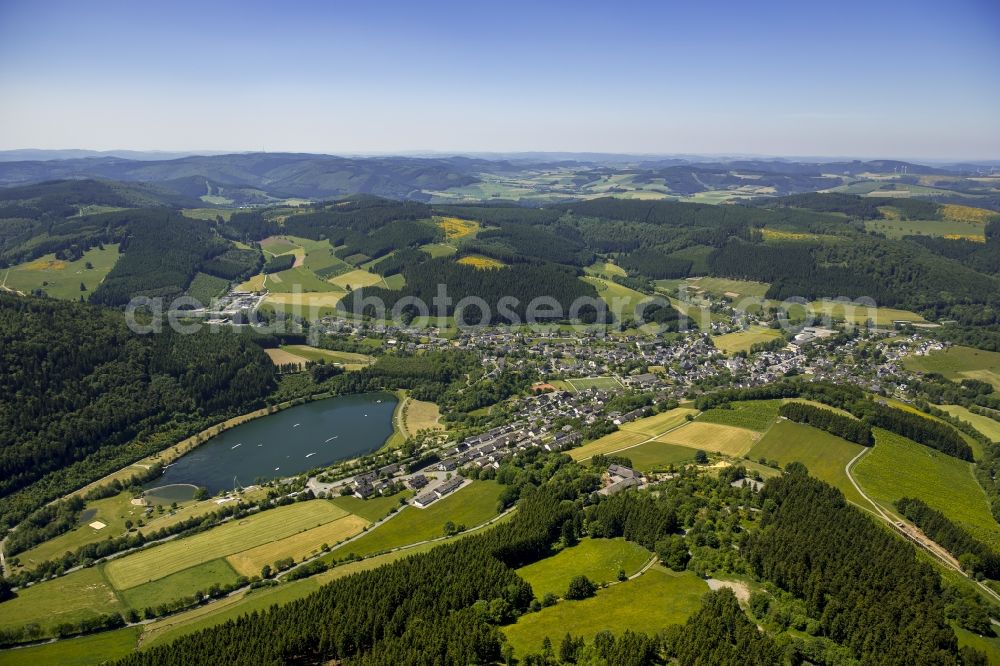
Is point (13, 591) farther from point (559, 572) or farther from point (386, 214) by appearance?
point (386, 214)

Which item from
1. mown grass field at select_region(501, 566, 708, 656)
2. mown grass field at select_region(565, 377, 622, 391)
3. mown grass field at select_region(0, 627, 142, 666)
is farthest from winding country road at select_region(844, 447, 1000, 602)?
mown grass field at select_region(0, 627, 142, 666)

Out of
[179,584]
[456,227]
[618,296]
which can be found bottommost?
[179,584]

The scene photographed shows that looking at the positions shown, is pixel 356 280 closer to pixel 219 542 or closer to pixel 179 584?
pixel 219 542

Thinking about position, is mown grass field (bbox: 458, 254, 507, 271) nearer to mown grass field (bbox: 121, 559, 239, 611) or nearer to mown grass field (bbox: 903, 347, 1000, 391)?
mown grass field (bbox: 903, 347, 1000, 391)

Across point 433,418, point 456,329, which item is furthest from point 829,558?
point 456,329

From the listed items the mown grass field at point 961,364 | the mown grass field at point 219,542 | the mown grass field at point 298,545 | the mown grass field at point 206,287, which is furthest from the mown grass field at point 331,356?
the mown grass field at point 961,364

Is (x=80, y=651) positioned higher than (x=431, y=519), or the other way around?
(x=431, y=519)

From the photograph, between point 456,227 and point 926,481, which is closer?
point 926,481

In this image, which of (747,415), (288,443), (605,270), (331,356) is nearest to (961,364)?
(747,415)
